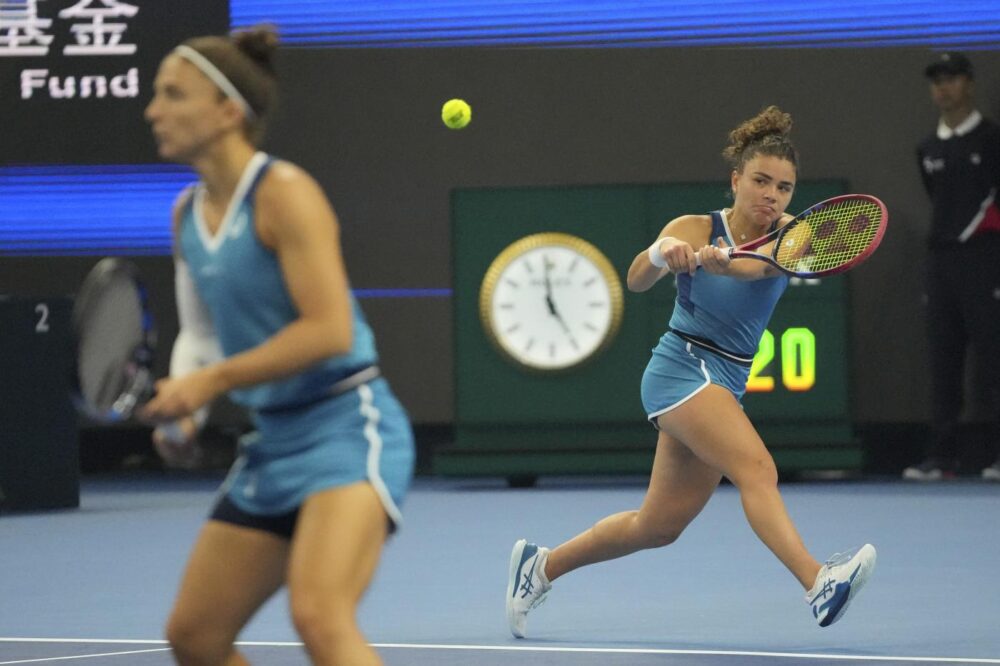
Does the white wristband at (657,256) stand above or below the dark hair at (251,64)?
below

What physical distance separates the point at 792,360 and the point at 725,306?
4.50 meters

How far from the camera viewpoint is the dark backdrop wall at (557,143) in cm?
957

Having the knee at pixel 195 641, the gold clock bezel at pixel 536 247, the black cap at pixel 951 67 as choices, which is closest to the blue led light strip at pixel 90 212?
the gold clock bezel at pixel 536 247

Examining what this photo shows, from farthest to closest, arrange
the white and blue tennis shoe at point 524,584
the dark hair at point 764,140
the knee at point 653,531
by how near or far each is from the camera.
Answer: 1. the white and blue tennis shoe at point 524,584
2. the knee at point 653,531
3. the dark hair at point 764,140

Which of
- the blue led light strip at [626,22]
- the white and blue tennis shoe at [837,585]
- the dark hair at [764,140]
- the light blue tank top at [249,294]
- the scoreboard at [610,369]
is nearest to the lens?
the light blue tank top at [249,294]

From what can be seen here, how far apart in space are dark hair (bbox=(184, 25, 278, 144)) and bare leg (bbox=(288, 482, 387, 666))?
1.98 feet

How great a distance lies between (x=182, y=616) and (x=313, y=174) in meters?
7.27

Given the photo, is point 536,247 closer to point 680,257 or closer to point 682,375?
point 682,375

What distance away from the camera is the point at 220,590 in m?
→ 2.82

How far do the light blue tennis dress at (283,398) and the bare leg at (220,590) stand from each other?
0.19 feet

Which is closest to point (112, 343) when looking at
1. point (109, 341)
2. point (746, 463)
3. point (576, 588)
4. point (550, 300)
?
point (109, 341)

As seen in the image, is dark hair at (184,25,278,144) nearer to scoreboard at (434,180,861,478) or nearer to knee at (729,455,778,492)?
knee at (729,455,778,492)

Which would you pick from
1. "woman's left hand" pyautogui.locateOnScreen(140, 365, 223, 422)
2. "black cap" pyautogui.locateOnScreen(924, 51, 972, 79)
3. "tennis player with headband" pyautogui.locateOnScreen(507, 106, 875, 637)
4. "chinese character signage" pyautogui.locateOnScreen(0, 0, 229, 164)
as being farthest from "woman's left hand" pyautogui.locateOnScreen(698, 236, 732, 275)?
"chinese character signage" pyautogui.locateOnScreen(0, 0, 229, 164)

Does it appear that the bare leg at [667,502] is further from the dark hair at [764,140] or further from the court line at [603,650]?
the dark hair at [764,140]
